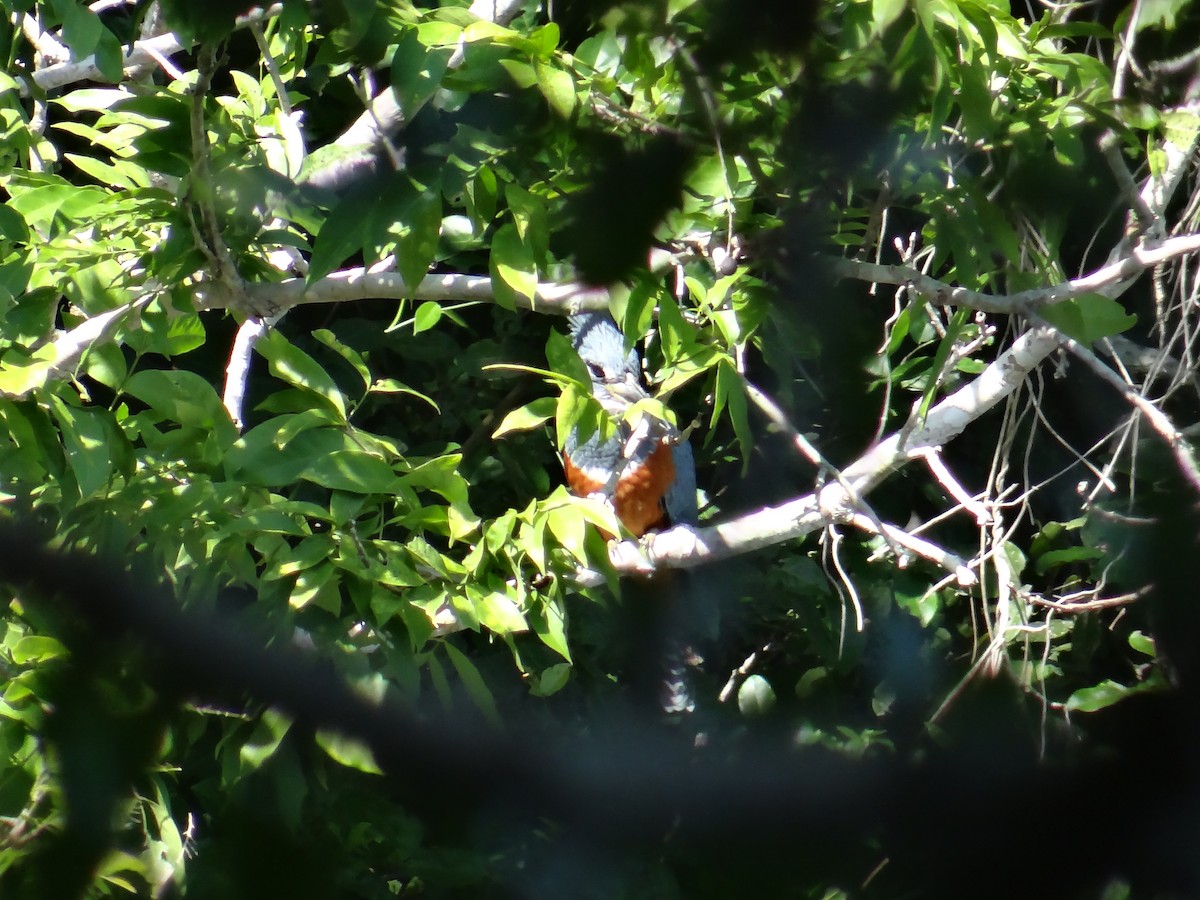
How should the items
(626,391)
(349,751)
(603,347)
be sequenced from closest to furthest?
(349,751)
(626,391)
(603,347)

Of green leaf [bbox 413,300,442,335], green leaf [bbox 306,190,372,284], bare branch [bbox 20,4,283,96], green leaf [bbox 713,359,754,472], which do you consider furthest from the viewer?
bare branch [bbox 20,4,283,96]

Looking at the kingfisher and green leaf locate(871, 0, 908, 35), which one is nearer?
green leaf locate(871, 0, 908, 35)

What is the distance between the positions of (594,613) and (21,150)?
3.81 feet

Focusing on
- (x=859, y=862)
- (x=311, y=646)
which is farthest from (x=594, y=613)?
Answer: (x=859, y=862)

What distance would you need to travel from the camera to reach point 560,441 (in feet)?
3.28

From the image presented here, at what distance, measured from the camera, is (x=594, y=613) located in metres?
1.91

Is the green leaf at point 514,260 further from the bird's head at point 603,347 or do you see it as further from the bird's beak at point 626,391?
the bird's head at point 603,347

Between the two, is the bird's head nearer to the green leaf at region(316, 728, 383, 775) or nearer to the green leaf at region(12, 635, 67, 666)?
the green leaf at region(12, 635, 67, 666)

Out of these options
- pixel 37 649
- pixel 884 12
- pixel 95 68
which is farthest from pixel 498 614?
pixel 95 68

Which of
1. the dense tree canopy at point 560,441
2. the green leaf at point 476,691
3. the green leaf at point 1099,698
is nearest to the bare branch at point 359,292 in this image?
the dense tree canopy at point 560,441

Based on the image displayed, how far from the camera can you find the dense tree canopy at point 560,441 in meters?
0.50

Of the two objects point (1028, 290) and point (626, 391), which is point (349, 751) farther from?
point (626, 391)

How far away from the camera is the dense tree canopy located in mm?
501

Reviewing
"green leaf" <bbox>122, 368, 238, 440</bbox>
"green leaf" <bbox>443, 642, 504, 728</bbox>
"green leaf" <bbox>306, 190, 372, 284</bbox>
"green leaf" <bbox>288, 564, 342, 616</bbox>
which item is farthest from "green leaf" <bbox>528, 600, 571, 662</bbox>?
"green leaf" <bbox>306, 190, 372, 284</bbox>
